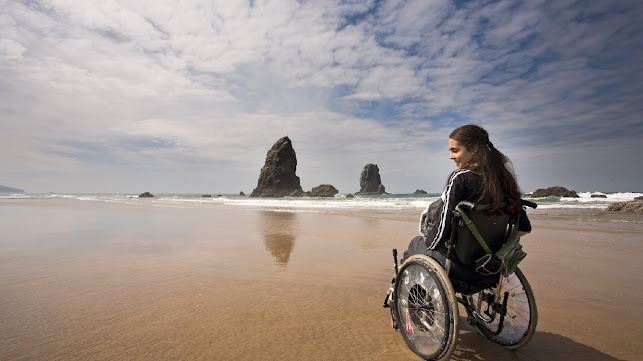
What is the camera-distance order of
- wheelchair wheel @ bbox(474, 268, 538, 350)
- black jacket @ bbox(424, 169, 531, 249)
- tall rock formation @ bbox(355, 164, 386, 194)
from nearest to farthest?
black jacket @ bbox(424, 169, 531, 249) → wheelchair wheel @ bbox(474, 268, 538, 350) → tall rock formation @ bbox(355, 164, 386, 194)

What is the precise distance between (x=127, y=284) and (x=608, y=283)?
6687 millimetres

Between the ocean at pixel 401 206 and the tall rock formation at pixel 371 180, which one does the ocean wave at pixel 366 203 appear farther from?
the tall rock formation at pixel 371 180

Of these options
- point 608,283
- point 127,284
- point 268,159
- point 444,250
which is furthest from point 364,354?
point 268,159

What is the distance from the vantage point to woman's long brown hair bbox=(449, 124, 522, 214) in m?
1.99

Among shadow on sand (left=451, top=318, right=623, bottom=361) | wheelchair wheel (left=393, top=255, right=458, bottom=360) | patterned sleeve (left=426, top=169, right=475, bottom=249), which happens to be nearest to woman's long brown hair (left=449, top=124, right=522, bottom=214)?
patterned sleeve (left=426, top=169, right=475, bottom=249)

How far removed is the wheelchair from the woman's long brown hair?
95 mm

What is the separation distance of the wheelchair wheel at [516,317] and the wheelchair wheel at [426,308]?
50 cm

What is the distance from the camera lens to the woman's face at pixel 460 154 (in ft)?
7.50

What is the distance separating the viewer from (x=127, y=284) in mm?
3887

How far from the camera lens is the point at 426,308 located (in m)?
2.19

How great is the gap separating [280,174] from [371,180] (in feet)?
158

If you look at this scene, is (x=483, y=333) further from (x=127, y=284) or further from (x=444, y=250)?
(x=127, y=284)

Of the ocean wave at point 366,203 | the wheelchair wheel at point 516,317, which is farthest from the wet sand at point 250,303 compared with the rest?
the ocean wave at point 366,203

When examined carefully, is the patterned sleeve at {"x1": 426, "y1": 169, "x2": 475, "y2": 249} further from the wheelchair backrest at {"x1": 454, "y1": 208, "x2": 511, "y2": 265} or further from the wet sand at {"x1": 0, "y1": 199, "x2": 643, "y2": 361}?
the wet sand at {"x1": 0, "y1": 199, "x2": 643, "y2": 361}
